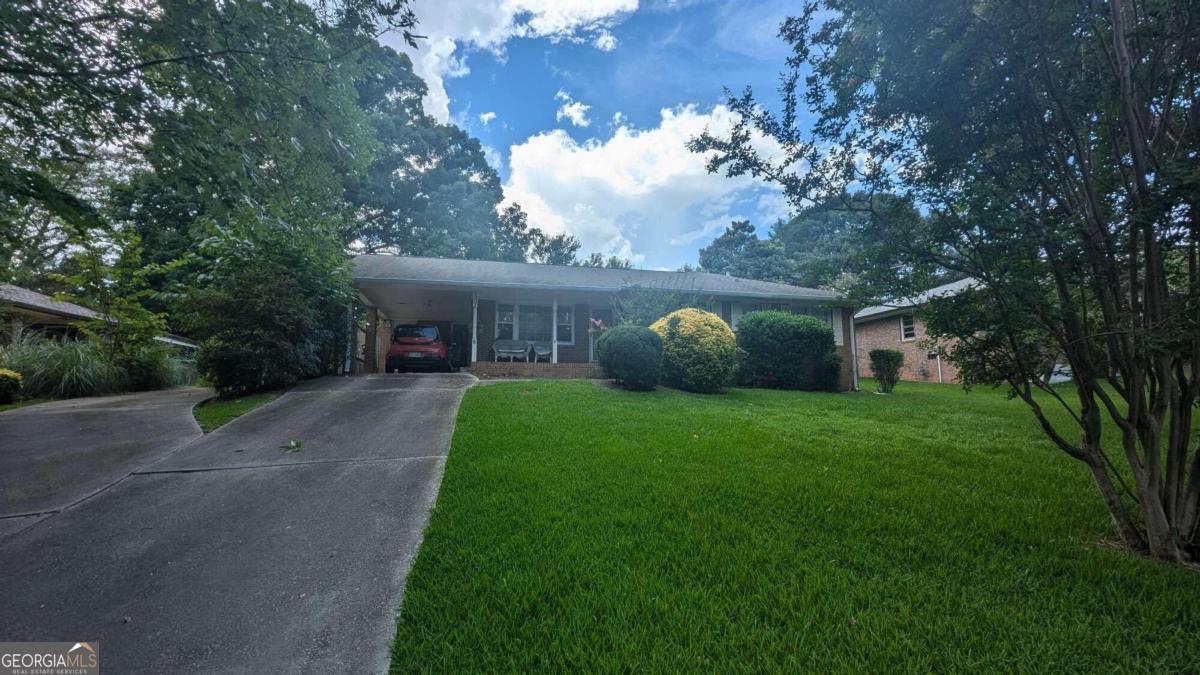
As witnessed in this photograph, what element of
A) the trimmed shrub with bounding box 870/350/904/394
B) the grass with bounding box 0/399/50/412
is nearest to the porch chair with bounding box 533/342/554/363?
the trimmed shrub with bounding box 870/350/904/394

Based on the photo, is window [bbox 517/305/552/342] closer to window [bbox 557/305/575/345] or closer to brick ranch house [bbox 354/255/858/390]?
brick ranch house [bbox 354/255/858/390]

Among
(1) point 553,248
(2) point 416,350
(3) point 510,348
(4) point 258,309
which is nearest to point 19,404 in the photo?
(4) point 258,309

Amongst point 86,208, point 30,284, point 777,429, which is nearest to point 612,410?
point 777,429

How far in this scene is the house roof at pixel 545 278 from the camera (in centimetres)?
1280

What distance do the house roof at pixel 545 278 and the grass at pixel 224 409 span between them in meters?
4.71

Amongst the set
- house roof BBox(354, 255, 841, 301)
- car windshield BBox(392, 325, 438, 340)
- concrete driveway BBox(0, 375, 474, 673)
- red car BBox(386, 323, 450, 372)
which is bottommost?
concrete driveway BBox(0, 375, 474, 673)

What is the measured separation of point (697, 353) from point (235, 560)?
27.7 feet

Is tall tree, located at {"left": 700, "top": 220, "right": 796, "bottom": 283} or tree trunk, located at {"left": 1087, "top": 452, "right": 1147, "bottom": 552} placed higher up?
tall tree, located at {"left": 700, "top": 220, "right": 796, "bottom": 283}

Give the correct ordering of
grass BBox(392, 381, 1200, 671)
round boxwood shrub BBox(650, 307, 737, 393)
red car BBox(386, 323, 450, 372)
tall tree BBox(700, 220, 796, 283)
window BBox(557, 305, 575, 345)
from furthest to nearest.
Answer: tall tree BBox(700, 220, 796, 283), window BBox(557, 305, 575, 345), red car BBox(386, 323, 450, 372), round boxwood shrub BBox(650, 307, 737, 393), grass BBox(392, 381, 1200, 671)

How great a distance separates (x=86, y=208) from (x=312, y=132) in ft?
9.39

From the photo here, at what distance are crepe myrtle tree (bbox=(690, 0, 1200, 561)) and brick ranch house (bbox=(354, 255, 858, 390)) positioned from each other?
9.65 m

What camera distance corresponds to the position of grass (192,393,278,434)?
6180 mm

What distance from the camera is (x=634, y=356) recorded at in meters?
9.36

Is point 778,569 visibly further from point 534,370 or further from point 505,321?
point 505,321
